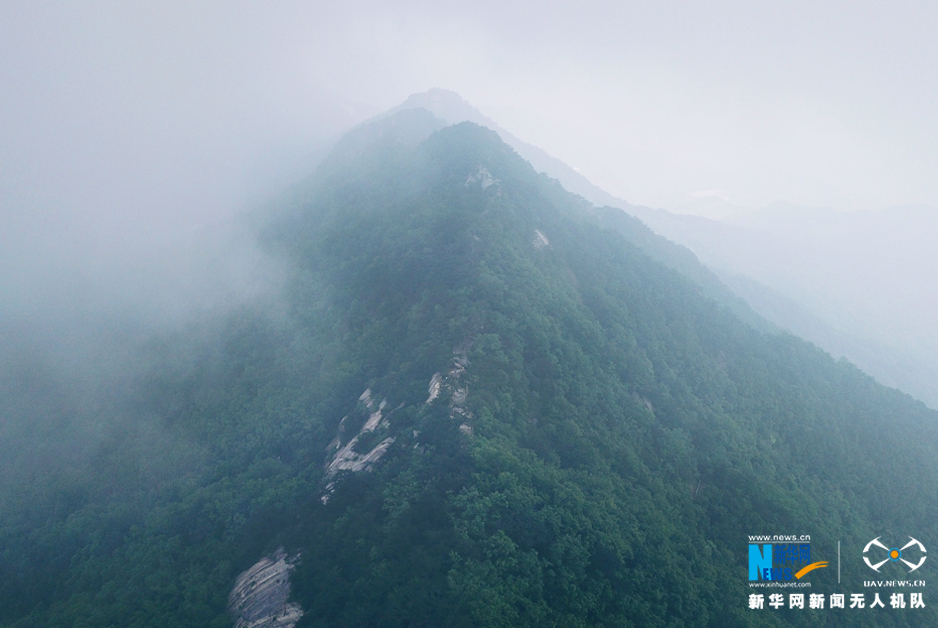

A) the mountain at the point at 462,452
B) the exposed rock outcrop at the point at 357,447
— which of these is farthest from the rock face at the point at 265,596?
the exposed rock outcrop at the point at 357,447

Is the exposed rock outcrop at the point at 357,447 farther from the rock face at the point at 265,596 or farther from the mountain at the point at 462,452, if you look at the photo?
the rock face at the point at 265,596

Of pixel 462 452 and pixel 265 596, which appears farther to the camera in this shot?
pixel 462 452

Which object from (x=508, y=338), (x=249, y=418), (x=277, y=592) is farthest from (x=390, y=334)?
(x=277, y=592)

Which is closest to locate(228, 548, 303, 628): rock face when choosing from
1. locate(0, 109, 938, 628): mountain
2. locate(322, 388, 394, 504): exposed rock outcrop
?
locate(0, 109, 938, 628): mountain

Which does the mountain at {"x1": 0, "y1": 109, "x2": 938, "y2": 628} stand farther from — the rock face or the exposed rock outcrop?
the exposed rock outcrop

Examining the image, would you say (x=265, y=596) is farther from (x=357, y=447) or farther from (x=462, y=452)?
(x=462, y=452)

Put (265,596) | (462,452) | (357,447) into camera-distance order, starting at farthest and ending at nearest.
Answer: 1. (357,447)
2. (462,452)
3. (265,596)

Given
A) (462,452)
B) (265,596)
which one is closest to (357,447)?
(462,452)

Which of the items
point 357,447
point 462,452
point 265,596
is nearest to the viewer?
point 265,596
